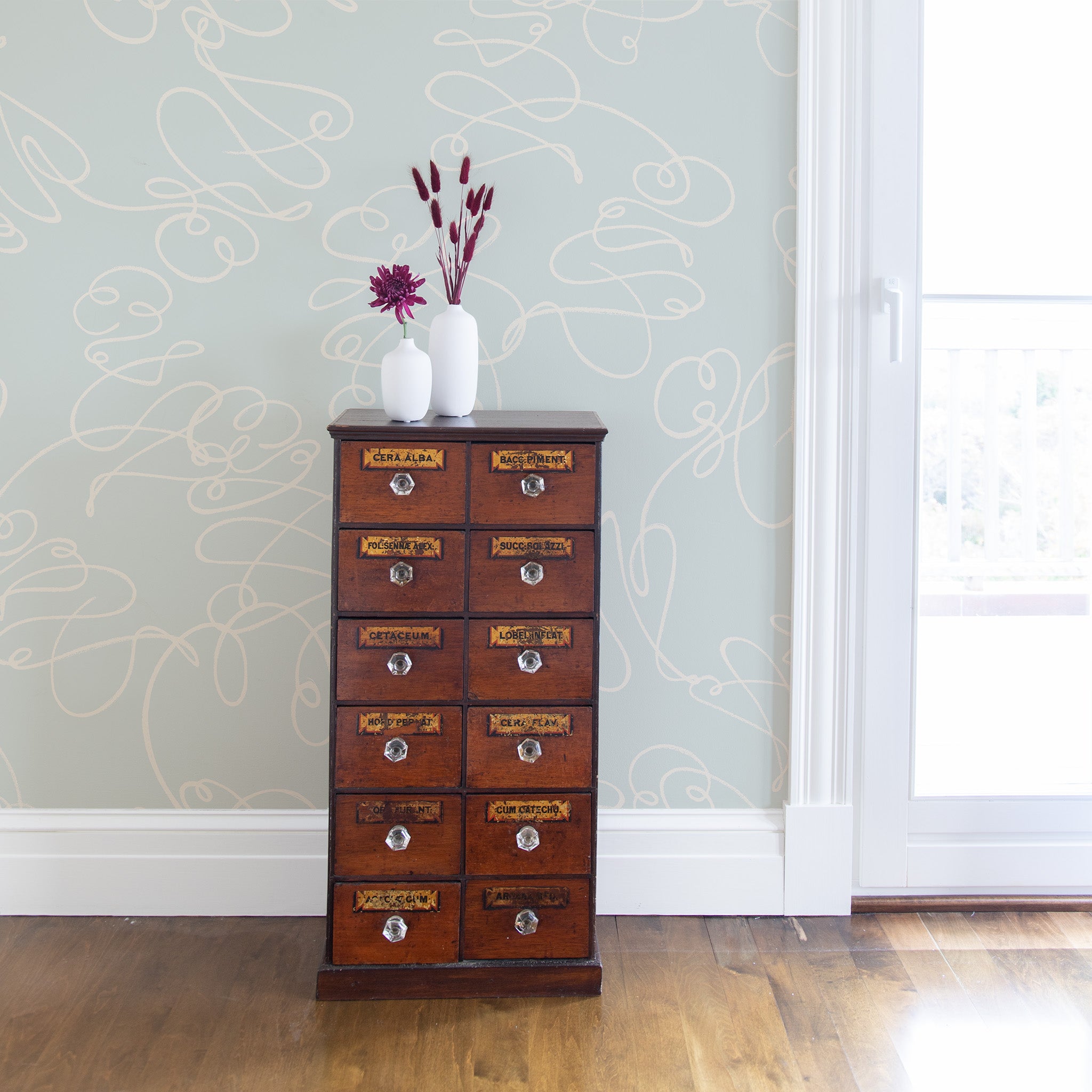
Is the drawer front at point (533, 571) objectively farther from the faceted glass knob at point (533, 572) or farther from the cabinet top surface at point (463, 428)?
the cabinet top surface at point (463, 428)

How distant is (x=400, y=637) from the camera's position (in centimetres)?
151

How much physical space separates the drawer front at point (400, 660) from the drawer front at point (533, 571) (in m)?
0.08

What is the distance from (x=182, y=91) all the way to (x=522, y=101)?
2.04 feet

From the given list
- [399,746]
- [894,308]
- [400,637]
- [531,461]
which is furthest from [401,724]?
[894,308]

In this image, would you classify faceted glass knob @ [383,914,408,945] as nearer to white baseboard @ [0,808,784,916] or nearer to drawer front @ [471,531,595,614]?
white baseboard @ [0,808,784,916]

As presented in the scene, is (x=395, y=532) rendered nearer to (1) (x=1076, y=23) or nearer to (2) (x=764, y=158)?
(2) (x=764, y=158)

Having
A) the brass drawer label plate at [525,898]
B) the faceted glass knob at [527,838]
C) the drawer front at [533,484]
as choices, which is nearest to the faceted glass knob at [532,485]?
the drawer front at [533,484]

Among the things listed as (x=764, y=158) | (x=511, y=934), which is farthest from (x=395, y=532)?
(x=764, y=158)

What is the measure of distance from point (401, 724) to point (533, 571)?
0.33 meters

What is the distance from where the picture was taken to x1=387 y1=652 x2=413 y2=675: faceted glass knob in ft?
4.95

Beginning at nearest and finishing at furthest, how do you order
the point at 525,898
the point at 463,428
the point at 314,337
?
the point at 463,428 → the point at 525,898 → the point at 314,337

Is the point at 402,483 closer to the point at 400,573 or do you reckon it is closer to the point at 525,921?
the point at 400,573

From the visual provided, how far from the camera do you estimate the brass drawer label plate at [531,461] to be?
1.48 metres

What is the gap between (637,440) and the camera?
180 centimetres
